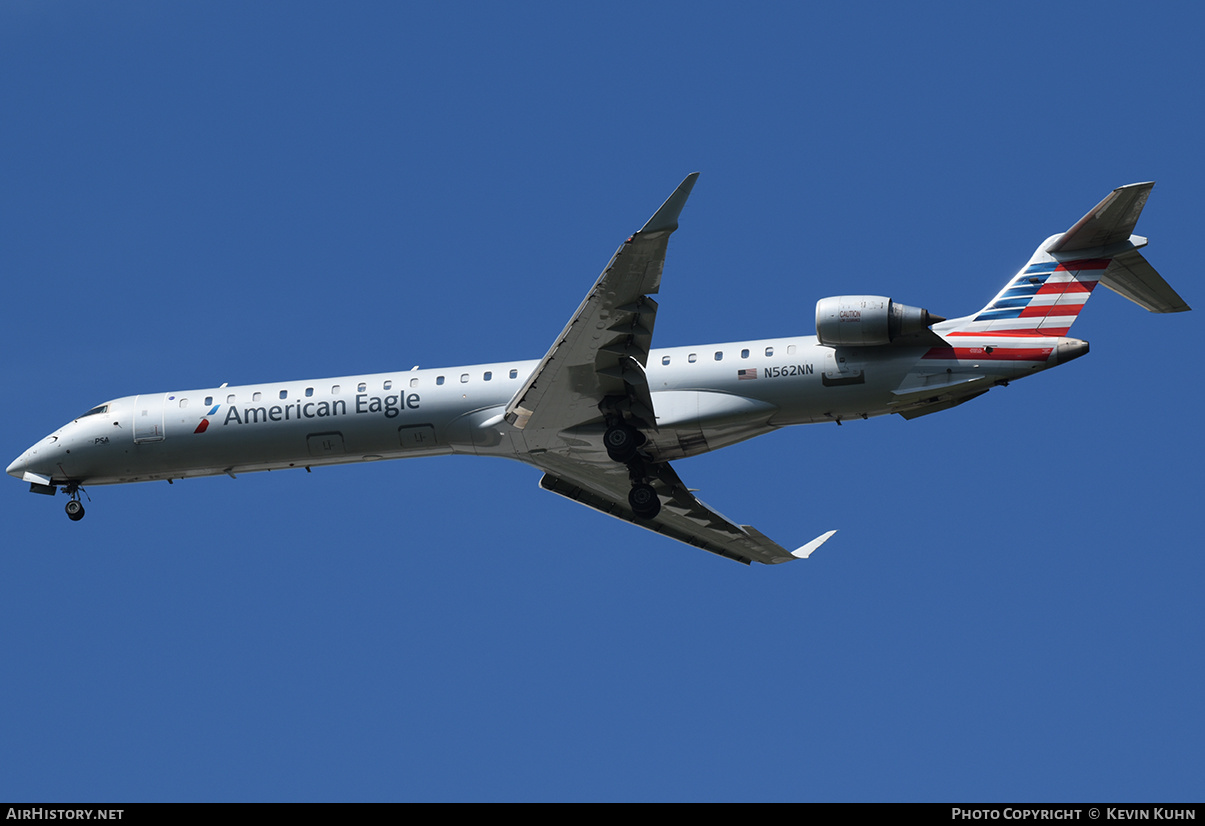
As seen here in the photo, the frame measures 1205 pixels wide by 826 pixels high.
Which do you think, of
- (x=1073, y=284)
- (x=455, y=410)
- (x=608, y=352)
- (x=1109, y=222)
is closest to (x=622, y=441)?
(x=608, y=352)

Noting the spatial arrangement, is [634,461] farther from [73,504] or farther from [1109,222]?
[73,504]

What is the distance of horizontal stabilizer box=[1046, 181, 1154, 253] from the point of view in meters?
25.4

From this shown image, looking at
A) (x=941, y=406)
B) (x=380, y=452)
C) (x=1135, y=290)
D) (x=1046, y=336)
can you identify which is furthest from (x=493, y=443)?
(x=1135, y=290)

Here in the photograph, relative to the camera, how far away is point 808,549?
3234cm

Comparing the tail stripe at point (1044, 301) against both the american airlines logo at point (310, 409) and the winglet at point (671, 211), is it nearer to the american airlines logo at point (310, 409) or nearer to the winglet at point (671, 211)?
the winglet at point (671, 211)

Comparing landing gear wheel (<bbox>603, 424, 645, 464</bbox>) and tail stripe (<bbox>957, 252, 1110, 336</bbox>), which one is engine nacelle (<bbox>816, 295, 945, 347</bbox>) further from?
landing gear wheel (<bbox>603, 424, 645, 464</bbox>)

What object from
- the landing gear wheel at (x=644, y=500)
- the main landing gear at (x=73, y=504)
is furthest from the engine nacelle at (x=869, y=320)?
the main landing gear at (x=73, y=504)

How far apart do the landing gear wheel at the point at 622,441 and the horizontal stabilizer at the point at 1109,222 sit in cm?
923

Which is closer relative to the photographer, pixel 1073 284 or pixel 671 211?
pixel 671 211

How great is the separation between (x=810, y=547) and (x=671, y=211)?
12.0 meters

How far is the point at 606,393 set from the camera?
26938 millimetres
